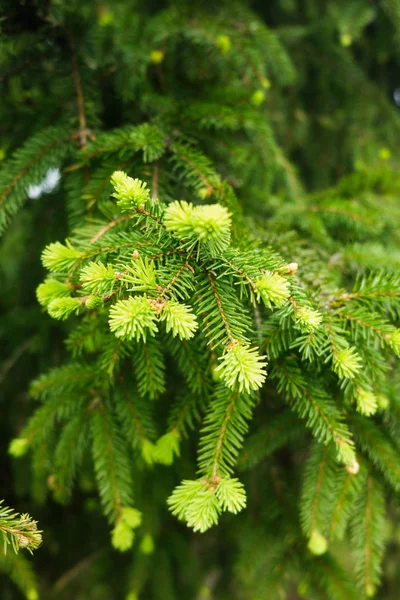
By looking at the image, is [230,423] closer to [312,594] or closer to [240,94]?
[240,94]

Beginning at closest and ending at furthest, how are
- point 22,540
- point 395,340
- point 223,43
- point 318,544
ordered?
point 22,540, point 395,340, point 318,544, point 223,43

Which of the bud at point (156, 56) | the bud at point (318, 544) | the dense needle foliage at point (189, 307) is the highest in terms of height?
the bud at point (156, 56)

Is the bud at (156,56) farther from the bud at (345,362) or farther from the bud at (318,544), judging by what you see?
the bud at (318,544)

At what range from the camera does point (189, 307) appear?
72cm

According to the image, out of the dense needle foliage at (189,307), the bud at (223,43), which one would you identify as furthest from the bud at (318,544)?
the bud at (223,43)

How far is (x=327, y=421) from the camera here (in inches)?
33.3

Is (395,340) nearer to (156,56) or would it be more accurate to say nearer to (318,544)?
(318,544)

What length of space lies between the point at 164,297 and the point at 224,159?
0.93m

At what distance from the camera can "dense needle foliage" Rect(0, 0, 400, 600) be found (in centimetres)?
76

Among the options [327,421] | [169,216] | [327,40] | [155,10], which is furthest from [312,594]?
[155,10]

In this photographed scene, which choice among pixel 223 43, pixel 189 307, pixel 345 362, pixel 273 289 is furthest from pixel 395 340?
pixel 223 43

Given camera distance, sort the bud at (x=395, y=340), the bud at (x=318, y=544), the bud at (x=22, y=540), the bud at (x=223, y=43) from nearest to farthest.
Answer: the bud at (x=22, y=540), the bud at (x=395, y=340), the bud at (x=318, y=544), the bud at (x=223, y=43)

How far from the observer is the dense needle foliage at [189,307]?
0.76 m

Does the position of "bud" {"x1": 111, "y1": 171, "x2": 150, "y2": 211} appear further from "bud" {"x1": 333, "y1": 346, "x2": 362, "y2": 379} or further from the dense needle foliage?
"bud" {"x1": 333, "y1": 346, "x2": 362, "y2": 379}
